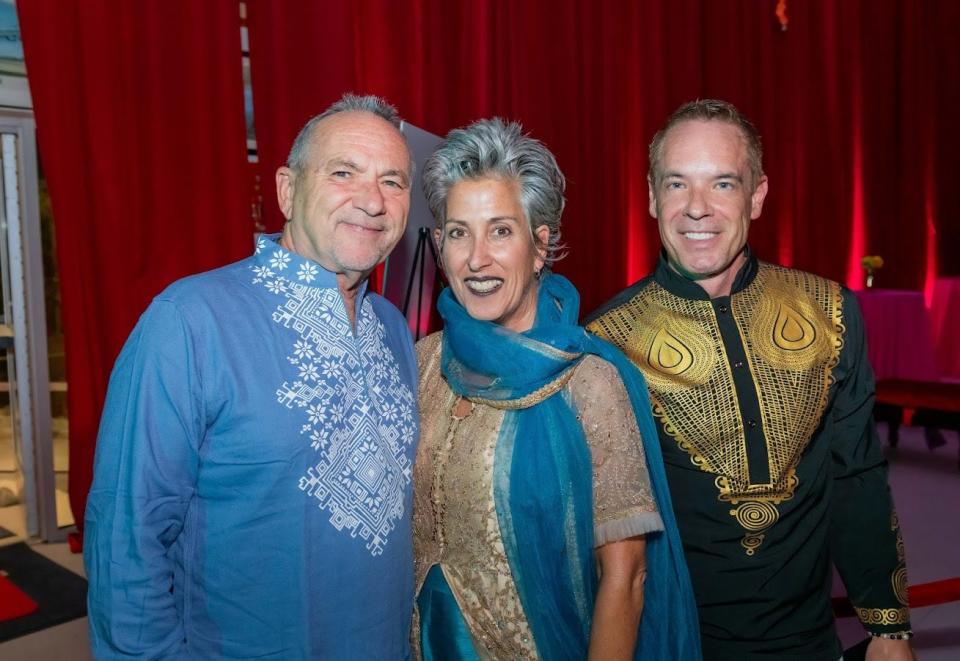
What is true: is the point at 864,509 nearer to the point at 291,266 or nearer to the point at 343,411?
the point at 343,411

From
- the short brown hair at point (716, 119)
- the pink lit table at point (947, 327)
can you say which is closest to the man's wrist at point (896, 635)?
the short brown hair at point (716, 119)

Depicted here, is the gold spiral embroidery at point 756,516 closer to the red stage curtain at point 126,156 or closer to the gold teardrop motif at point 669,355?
the gold teardrop motif at point 669,355

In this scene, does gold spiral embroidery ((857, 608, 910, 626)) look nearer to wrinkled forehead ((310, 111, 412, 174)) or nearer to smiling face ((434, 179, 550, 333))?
smiling face ((434, 179, 550, 333))

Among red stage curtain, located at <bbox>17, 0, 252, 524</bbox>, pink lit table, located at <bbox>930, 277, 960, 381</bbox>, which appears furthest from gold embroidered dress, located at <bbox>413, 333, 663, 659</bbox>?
pink lit table, located at <bbox>930, 277, 960, 381</bbox>

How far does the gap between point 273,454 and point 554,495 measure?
1.62ft

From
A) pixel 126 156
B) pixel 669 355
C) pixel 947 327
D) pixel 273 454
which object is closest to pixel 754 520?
pixel 669 355

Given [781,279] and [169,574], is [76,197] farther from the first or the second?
[781,279]

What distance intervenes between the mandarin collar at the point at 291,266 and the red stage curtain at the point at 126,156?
7.65 feet

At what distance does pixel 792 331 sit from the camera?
1.59 meters

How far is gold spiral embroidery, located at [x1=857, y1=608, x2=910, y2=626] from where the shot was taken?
1.54m

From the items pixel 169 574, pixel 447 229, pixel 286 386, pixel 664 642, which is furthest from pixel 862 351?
pixel 169 574

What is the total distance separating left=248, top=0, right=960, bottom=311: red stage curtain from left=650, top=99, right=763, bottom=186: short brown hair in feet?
8.41

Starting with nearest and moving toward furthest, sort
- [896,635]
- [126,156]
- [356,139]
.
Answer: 1. [356,139]
2. [896,635]
3. [126,156]

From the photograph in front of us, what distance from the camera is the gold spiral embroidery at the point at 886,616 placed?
154 cm
